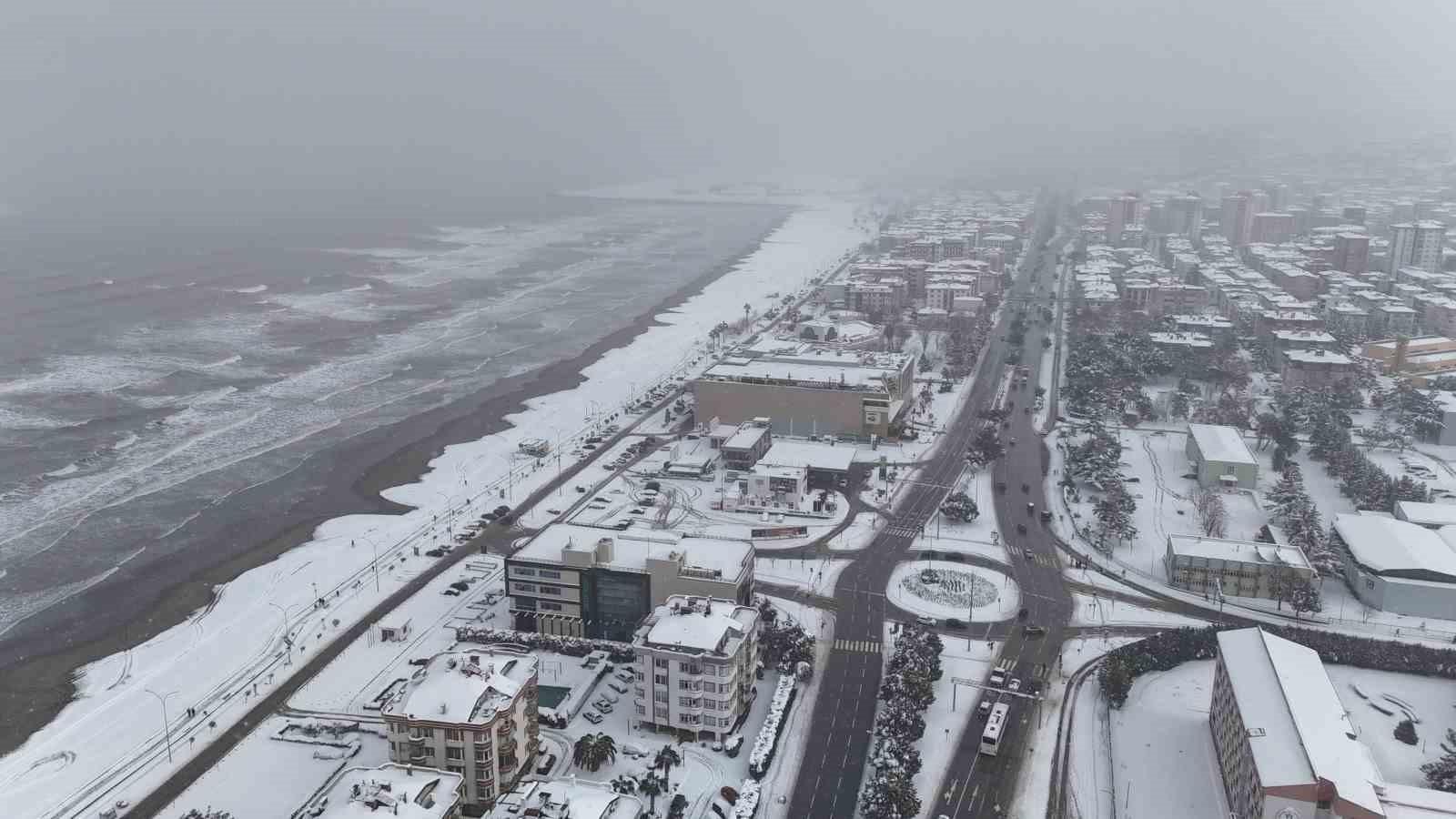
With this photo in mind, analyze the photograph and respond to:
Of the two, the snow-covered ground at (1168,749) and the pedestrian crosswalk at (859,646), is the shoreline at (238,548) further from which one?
the snow-covered ground at (1168,749)

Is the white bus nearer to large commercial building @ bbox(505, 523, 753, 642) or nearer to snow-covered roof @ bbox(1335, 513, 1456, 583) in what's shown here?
large commercial building @ bbox(505, 523, 753, 642)

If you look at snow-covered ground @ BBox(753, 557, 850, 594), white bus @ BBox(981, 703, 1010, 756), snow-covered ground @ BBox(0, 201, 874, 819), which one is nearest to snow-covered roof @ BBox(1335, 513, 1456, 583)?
white bus @ BBox(981, 703, 1010, 756)

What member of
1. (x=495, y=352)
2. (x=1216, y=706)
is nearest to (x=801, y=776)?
(x=1216, y=706)

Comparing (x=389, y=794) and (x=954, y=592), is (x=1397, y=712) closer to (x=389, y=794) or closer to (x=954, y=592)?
(x=954, y=592)

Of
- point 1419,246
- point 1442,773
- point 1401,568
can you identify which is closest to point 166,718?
point 1442,773

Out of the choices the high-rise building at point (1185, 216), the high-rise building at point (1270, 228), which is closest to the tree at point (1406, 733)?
the high-rise building at point (1270, 228)

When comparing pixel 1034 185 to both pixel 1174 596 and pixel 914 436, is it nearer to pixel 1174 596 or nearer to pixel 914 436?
pixel 914 436
